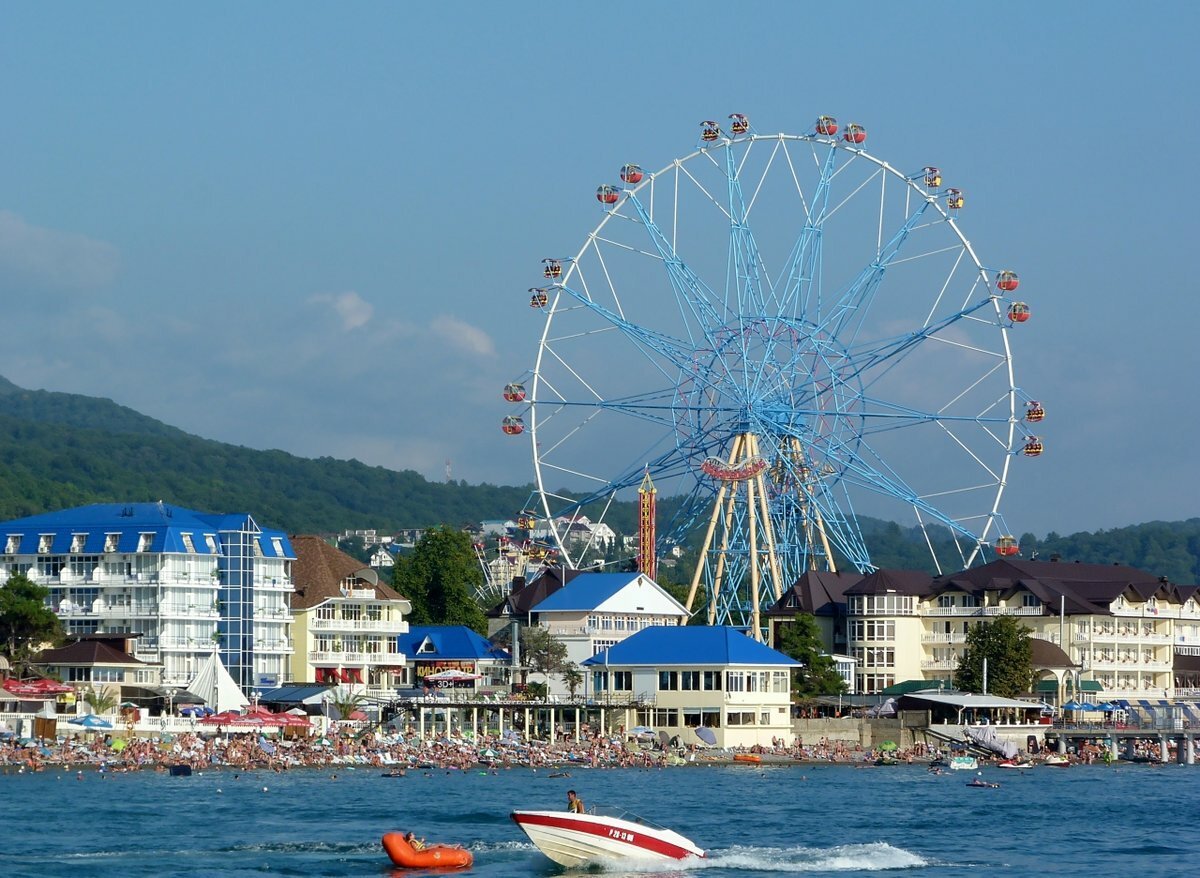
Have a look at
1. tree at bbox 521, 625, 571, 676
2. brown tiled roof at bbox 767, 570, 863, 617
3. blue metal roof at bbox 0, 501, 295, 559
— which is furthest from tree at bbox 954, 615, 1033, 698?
blue metal roof at bbox 0, 501, 295, 559

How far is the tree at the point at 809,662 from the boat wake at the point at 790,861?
173 feet

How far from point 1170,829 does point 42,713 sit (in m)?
48.2

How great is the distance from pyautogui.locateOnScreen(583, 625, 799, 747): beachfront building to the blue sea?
7.89 m

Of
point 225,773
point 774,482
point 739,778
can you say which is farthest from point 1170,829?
point 774,482

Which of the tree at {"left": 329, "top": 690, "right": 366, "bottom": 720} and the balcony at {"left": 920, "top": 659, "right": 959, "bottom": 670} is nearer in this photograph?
the tree at {"left": 329, "top": 690, "right": 366, "bottom": 720}

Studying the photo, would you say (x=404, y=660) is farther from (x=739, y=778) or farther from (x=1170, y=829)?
(x=1170, y=829)

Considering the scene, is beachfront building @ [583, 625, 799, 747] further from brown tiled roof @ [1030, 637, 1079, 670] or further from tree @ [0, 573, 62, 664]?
tree @ [0, 573, 62, 664]

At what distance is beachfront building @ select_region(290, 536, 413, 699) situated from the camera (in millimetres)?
117875

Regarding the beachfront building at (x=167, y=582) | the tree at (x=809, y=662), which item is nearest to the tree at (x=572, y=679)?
the tree at (x=809, y=662)

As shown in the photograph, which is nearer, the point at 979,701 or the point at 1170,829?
the point at 1170,829

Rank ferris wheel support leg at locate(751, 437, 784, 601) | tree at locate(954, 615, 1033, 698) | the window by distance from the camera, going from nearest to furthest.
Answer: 1. the window
2. tree at locate(954, 615, 1033, 698)
3. ferris wheel support leg at locate(751, 437, 784, 601)

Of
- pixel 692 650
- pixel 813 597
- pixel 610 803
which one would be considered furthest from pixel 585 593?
pixel 610 803

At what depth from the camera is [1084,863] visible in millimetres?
62594

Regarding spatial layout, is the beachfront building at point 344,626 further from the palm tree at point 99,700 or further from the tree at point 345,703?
the palm tree at point 99,700
